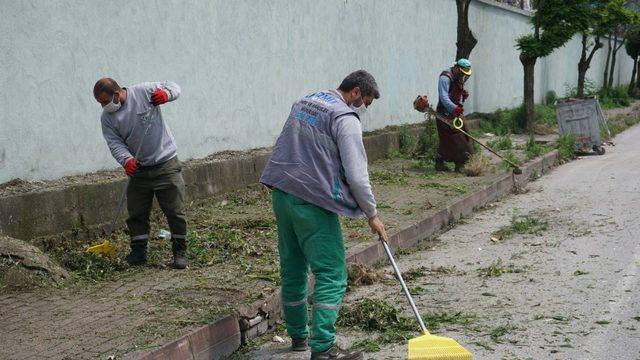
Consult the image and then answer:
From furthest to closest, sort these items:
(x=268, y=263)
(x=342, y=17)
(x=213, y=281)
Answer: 1. (x=342, y=17)
2. (x=268, y=263)
3. (x=213, y=281)

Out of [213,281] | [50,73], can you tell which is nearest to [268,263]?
[213,281]

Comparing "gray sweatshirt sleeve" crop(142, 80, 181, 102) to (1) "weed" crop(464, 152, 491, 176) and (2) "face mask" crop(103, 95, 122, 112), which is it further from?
(1) "weed" crop(464, 152, 491, 176)

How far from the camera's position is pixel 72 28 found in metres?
7.84

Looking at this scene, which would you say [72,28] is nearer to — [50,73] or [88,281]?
[50,73]

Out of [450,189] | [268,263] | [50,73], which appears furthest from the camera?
[450,189]

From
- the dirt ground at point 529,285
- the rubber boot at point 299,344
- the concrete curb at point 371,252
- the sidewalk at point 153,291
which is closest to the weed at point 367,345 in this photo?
the dirt ground at point 529,285

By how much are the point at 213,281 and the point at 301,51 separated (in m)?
6.70

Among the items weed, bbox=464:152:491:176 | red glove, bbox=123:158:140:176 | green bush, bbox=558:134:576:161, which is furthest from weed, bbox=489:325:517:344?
green bush, bbox=558:134:576:161

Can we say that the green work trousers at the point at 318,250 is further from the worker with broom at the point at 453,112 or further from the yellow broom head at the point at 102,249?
the worker with broom at the point at 453,112

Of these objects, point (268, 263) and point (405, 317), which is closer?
point (405, 317)

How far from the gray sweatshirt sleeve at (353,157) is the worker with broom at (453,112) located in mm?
7237

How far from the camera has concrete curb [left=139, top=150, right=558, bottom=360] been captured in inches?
193

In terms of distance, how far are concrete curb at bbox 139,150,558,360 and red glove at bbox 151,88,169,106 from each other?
1.78 metres

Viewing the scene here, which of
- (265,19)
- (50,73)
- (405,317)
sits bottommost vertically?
(405,317)
